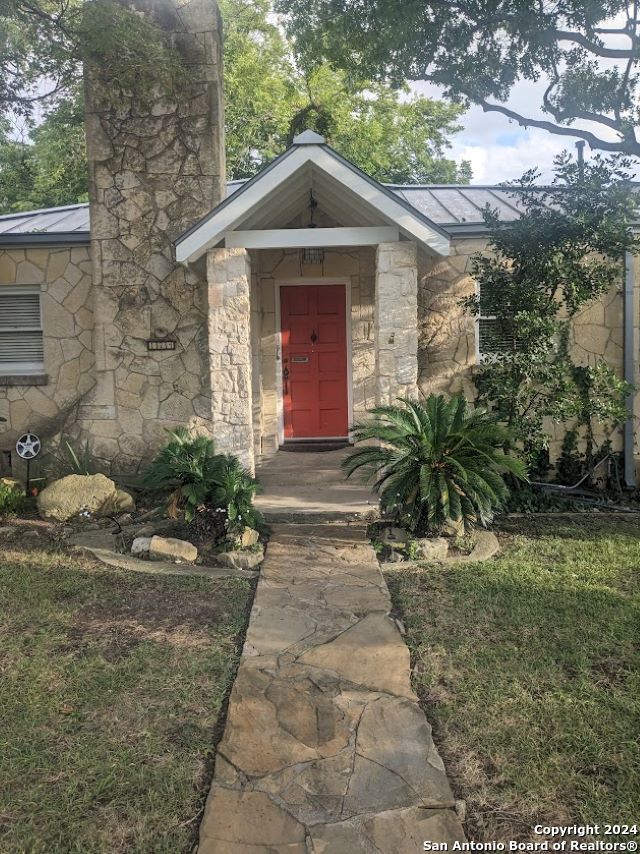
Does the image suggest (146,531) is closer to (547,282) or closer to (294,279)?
(294,279)

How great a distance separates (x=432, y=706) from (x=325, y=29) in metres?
10.6

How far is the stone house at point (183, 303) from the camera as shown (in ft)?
30.2

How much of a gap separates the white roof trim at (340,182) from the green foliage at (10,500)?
4.02 meters

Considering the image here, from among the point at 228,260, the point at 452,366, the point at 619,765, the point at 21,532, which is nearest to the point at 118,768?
the point at 619,765

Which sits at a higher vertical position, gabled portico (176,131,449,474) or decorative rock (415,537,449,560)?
gabled portico (176,131,449,474)

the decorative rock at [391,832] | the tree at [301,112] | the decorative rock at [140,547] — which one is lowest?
the decorative rock at [391,832]

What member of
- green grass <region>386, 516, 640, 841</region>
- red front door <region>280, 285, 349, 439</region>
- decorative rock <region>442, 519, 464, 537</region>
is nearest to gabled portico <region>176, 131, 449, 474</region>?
red front door <region>280, 285, 349, 439</region>

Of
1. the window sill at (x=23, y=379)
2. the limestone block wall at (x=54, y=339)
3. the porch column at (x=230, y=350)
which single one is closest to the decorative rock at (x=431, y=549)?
the porch column at (x=230, y=350)

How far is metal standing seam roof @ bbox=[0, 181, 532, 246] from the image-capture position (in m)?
9.59

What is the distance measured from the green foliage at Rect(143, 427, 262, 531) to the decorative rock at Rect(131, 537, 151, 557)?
439 millimetres

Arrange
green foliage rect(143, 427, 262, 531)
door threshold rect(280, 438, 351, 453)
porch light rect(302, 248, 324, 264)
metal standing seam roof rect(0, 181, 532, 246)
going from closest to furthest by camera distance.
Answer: green foliage rect(143, 427, 262, 531) → metal standing seam roof rect(0, 181, 532, 246) → porch light rect(302, 248, 324, 264) → door threshold rect(280, 438, 351, 453)

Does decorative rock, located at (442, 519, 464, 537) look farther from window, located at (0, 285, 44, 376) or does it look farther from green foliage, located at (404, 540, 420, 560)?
window, located at (0, 285, 44, 376)

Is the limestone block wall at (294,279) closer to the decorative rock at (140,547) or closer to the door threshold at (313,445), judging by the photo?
the door threshold at (313,445)

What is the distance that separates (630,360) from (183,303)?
5942 mm
